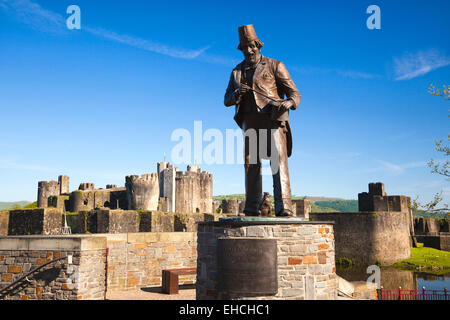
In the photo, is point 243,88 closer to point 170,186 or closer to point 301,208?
point 301,208

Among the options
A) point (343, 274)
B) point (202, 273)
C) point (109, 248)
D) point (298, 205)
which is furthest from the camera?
point (298, 205)

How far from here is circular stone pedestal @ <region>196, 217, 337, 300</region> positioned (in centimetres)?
545

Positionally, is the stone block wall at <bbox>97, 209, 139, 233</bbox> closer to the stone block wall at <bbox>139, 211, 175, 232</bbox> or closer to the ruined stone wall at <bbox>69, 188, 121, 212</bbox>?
the stone block wall at <bbox>139, 211, 175, 232</bbox>

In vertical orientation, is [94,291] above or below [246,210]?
below

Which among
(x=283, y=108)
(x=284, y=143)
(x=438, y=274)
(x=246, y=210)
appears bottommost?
(x=438, y=274)

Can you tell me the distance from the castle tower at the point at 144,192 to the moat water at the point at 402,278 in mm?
13548

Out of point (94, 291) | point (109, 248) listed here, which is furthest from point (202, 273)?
point (109, 248)

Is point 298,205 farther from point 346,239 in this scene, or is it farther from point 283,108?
point 283,108

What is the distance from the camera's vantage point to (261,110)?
254 inches

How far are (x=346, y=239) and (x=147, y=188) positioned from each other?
17642mm

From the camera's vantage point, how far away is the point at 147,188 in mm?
23469

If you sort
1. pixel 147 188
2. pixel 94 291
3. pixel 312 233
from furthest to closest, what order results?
pixel 147 188
pixel 94 291
pixel 312 233

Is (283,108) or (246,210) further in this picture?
(246,210)
